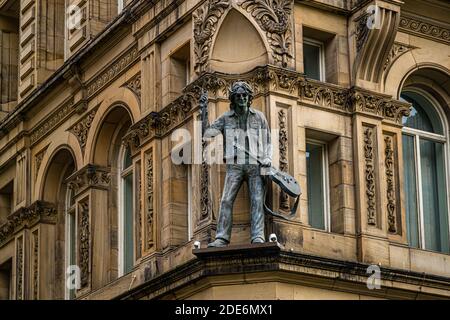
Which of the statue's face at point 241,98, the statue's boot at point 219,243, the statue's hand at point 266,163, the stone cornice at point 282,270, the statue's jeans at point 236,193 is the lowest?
the stone cornice at point 282,270

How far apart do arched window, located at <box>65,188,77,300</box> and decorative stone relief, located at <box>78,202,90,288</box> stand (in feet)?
4.08

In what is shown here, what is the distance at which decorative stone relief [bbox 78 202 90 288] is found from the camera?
3647 cm

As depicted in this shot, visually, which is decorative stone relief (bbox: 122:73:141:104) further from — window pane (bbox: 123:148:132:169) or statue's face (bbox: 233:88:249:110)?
statue's face (bbox: 233:88:249:110)

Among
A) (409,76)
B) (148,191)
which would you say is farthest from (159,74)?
(409,76)

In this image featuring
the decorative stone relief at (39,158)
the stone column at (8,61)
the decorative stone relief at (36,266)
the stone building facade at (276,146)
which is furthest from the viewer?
the stone column at (8,61)

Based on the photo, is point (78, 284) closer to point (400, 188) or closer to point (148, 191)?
point (148, 191)

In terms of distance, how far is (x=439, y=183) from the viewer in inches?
1348

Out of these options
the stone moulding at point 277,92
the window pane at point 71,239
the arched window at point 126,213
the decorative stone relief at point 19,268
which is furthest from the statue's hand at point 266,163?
the decorative stone relief at point 19,268

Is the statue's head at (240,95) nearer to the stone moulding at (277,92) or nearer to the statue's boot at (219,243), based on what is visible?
the stone moulding at (277,92)

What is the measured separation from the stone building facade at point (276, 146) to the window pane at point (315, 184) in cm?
4

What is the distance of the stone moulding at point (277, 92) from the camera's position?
102 feet

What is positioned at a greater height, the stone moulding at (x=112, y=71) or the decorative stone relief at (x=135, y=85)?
the stone moulding at (x=112, y=71)

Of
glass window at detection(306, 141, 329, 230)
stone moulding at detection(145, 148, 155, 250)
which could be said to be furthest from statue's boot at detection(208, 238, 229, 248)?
stone moulding at detection(145, 148, 155, 250)

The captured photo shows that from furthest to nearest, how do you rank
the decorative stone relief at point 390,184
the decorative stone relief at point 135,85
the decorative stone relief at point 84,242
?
the decorative stone relief at point 84,242, the decorative stone relief at point 135,85, the decorative stone relief at point 390,184
